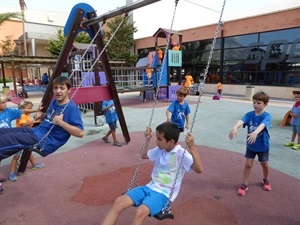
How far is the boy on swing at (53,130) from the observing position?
226 centimetres

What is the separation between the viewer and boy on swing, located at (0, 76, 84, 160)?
2264 mm

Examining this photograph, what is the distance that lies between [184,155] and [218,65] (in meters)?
16.9

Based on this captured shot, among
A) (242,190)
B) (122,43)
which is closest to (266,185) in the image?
(242,190)

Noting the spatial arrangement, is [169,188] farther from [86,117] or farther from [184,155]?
[86,117]

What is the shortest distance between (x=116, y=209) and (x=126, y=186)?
1.56 meters

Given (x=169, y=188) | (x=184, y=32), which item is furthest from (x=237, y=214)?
(x=184, y=32)

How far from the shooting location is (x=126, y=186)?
11.1 feet

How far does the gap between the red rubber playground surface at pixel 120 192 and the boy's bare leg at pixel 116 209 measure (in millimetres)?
788

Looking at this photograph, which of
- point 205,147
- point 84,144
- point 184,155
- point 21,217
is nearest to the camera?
point 184,155

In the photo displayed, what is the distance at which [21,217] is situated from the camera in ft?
8.81

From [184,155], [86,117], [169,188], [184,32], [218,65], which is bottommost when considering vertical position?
[86,117]

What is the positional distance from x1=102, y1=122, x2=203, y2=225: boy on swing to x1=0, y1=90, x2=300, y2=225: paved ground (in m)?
0.73

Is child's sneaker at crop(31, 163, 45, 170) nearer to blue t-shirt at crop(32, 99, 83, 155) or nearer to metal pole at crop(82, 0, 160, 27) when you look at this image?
blue t-shirt at crop(32, 99, 83, 155)

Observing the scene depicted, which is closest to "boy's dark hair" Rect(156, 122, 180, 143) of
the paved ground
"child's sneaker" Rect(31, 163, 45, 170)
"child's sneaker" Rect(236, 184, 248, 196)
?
the paved ground
